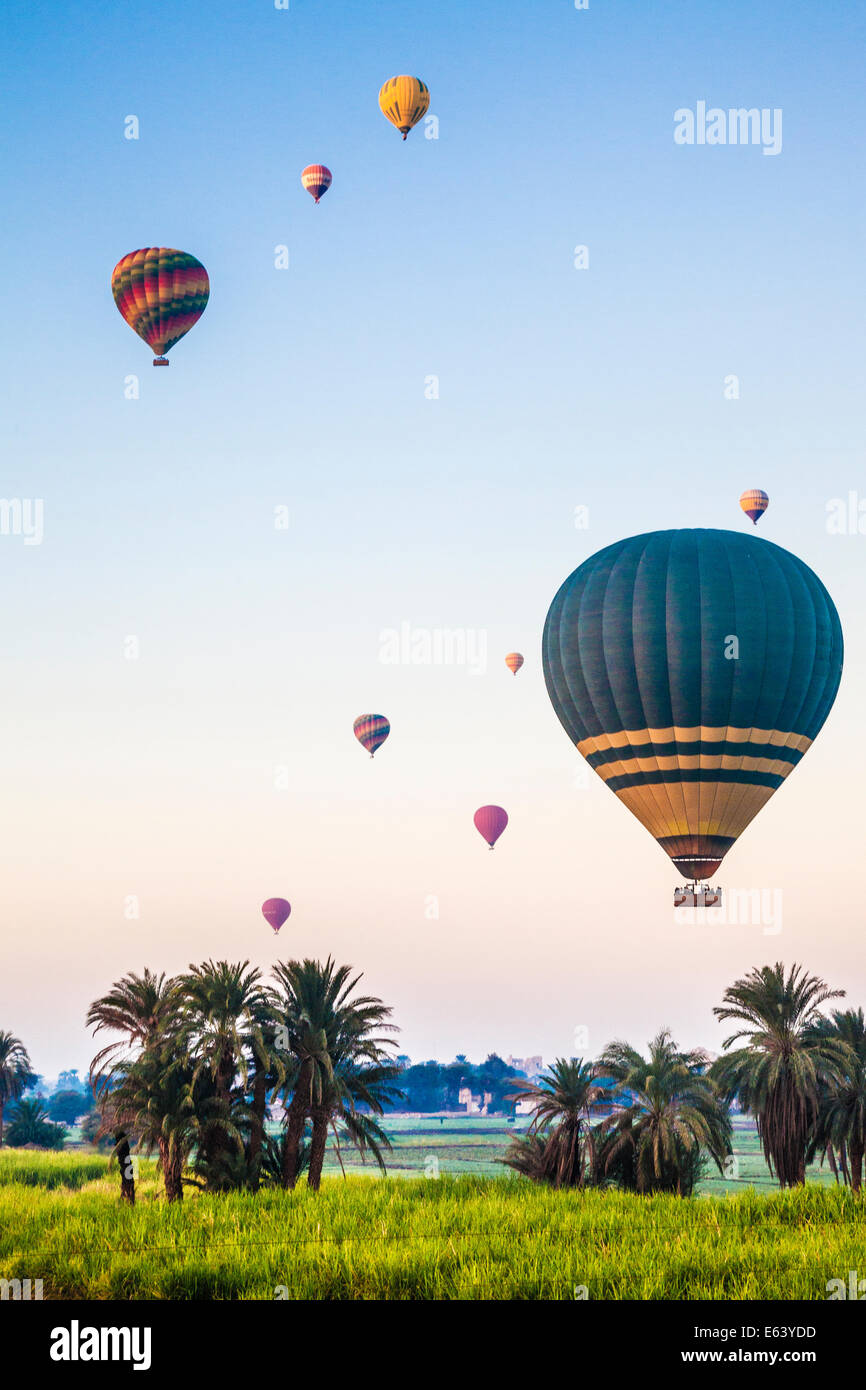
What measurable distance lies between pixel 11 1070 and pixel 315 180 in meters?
55.7

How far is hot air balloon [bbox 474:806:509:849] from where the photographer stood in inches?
2918

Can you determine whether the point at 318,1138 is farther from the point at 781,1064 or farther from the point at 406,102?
the point at 406,102

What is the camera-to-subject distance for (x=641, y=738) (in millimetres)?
49312

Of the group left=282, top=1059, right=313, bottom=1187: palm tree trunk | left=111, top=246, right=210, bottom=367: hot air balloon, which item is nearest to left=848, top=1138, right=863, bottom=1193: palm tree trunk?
left=282, top=1059, right=313, bottom=1187: palm tree trunk

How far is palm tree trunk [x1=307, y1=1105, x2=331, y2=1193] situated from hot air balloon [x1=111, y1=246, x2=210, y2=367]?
28.3 metres

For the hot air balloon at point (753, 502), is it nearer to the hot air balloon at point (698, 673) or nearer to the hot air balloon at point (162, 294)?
the hot air balloon at point (698, 673)

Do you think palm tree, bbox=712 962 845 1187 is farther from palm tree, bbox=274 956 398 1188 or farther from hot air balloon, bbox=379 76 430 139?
hot air balloon, bbox=379 76 430 139

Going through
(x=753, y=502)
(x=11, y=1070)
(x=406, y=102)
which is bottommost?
(x=11, y=1070)

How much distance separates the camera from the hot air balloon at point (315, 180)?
204 ft

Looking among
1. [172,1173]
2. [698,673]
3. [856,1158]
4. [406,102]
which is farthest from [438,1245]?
[406,102]

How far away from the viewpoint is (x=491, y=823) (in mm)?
74312
